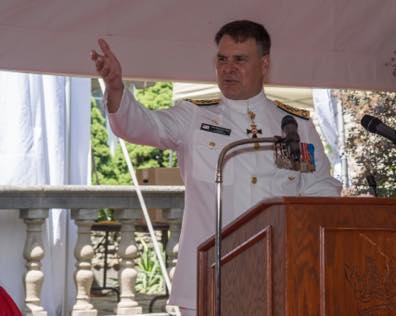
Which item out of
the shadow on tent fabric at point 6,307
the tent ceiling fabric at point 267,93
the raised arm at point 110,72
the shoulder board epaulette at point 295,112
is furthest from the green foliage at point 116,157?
the shadow on tent fabric at point 6,307

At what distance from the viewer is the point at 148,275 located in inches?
414

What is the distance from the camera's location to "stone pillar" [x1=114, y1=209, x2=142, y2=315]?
256 inches

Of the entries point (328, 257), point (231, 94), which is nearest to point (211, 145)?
point (231, 94)

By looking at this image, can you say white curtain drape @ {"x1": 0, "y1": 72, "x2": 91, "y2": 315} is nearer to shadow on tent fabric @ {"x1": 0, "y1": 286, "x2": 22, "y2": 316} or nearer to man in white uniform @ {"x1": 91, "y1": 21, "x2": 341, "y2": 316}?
man in white uniform @ {"x1": 91, "y1": 21, "x2": 341, "y2": 316}

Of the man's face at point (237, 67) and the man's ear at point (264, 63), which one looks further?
the man's ear at point (264, 63)

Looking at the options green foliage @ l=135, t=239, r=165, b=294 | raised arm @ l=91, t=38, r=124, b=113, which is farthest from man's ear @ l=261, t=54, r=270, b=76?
green foliage @ l=135, t=239, r=165, b=294

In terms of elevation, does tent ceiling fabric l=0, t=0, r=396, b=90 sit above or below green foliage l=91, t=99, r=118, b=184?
below

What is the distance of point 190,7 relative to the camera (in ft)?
16.5

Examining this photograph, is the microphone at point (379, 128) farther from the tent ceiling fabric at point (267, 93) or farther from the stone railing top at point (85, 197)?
the tent ceiling fabric at point (267, 93)

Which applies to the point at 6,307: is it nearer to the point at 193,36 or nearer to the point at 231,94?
the point at 231,94

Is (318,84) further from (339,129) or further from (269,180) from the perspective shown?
(339,129)

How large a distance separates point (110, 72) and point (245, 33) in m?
0.75

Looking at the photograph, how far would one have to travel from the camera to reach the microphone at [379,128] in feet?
10.7

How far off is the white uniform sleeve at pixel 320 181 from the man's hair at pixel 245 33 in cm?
49
